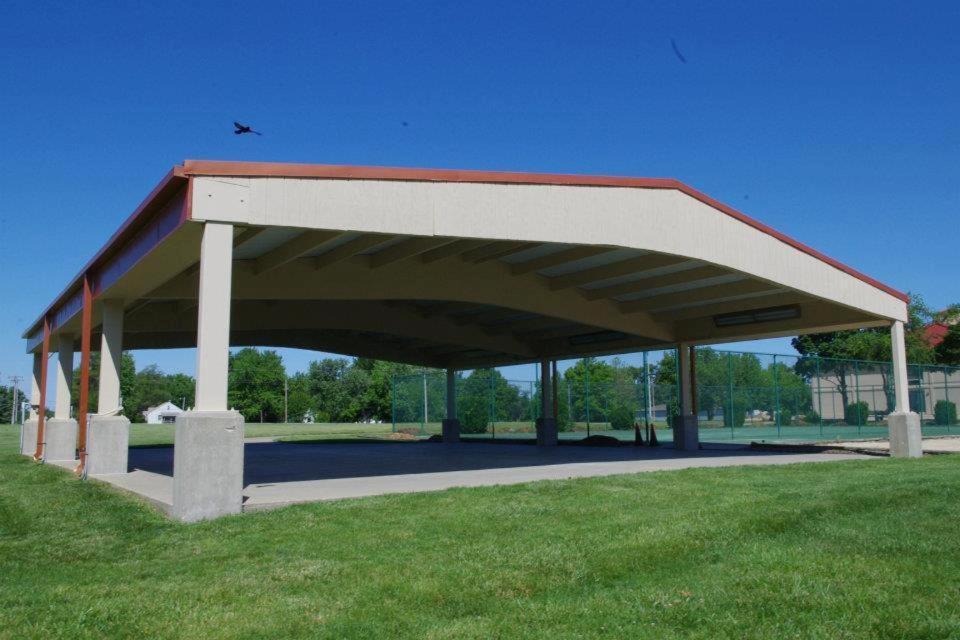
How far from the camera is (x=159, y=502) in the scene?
442 inches

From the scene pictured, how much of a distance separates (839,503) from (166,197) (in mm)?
9975

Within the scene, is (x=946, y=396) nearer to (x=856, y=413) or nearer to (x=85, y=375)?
(x=856, y=413)

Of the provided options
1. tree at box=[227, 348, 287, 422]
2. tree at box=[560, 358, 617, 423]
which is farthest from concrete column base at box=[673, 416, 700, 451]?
tree at box=[227, 348, 287, 422]

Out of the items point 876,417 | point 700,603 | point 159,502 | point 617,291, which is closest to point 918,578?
point 700,603

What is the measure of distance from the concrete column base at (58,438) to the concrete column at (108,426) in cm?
537

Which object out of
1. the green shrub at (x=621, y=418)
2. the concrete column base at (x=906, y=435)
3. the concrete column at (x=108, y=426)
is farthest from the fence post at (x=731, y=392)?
the concrete column at (x=108, y=426)

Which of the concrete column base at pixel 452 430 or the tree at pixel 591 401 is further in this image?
the concrete column base at pixel 452 430

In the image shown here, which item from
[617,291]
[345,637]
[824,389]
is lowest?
[345,637]

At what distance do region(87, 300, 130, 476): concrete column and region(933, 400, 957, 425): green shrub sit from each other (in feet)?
110

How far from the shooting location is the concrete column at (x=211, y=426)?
10.1 meters

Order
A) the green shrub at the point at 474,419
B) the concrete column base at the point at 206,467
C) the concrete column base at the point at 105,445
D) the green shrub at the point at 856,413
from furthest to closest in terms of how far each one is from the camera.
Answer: the green shrub at the point at 474,419, the green shrub at the point at 856,413, the concrete column base at the point at 105,445, the concrete column base at the point at 206,467

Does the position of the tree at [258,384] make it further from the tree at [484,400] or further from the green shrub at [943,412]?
the green shrub at [943,412]

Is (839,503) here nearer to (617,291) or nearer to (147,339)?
(617,291)

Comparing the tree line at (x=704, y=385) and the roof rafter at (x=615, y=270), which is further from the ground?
the roof rafter at (x=615, y=270)
